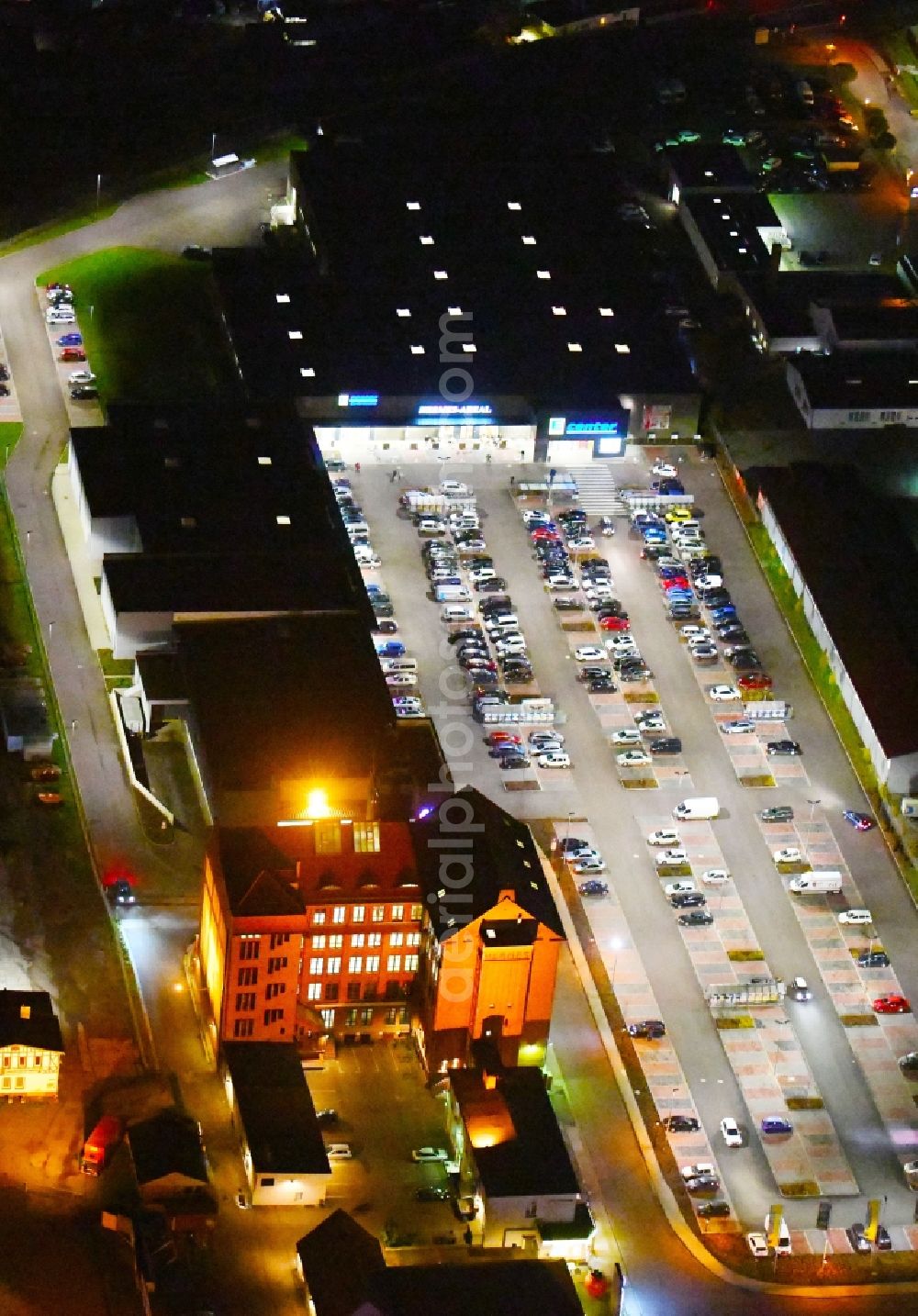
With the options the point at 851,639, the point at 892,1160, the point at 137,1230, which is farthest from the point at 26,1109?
the point at 851,639

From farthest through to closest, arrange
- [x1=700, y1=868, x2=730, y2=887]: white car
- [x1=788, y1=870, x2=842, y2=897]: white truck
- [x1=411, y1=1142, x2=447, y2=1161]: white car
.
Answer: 1. [x1=700, y1=868, x2=730, y2=887]: white car
2. [x1=788, y1=870, x2=842, y2=897]: white truck
3. [x1=411, y1=1142, x2=447, y2=1161]: white car

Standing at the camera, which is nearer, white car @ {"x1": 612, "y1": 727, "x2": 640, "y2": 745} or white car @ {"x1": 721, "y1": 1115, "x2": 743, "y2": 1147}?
white car @ {"x1": 721, "y1": 1115, "x2": 743, "y2": 1147}

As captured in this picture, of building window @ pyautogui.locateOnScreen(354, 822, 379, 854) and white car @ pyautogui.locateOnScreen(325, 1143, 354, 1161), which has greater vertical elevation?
building window @ pyautogui.locateOnScreen(354, 822, 379, 854)

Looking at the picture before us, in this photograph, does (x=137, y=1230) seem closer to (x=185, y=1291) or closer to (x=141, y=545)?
(x=185, y=1291)

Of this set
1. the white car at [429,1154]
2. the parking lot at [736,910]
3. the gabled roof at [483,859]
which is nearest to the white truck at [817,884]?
the parking lot at [736,910]

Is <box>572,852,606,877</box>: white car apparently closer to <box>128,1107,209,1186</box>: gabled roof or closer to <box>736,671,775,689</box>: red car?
<box>736,671,775,689</box>: red car

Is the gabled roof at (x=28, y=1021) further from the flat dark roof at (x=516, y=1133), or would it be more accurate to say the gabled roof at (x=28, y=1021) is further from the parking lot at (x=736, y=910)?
the parking lot at (x=736, y=910)

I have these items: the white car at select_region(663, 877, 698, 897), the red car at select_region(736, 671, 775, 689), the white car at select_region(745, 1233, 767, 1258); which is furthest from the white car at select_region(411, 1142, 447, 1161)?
the red car at select_region(736, 671, 775, 689)
